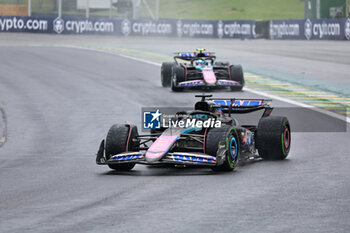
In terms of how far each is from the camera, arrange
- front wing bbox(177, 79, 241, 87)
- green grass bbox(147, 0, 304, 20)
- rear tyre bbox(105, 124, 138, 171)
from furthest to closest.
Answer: green grass bbox(147, 0, 304, 20)
front wing bbox(177, 79, 241, 87)
rear tyre bbox(105, 124, 138, 171)

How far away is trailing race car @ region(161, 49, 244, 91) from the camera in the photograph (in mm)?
26891

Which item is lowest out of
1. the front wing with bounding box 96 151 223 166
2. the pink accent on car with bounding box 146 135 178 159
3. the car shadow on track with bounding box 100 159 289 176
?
the car shadow on track with bounding box 100 159 289 176

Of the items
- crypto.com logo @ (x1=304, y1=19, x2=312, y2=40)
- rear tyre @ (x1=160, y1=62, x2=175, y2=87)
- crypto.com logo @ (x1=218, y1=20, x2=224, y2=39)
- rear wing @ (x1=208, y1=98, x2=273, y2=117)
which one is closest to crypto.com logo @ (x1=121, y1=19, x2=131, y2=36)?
crypto.com logo @ (x1=218, y1=20, x2=224, y2=39)

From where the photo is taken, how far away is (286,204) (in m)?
9.66

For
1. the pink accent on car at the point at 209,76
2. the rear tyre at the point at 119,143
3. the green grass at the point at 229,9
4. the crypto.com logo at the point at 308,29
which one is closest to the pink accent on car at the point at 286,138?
the rear tyre at the point at 119,143

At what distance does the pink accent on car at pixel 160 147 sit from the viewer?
12.1m

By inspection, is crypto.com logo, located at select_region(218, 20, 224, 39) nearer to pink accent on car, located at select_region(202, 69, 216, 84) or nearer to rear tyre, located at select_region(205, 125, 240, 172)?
pink accent on car, located at select_region(202, 69, 216, 84)

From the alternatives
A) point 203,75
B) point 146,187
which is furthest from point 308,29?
point 146,187

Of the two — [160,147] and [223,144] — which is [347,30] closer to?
[223,144]

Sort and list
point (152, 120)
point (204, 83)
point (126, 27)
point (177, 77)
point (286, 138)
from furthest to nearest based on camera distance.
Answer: point (126, 27) < point (177, 77) < point (204, 83) < point (286, 138) < point (152, 120)

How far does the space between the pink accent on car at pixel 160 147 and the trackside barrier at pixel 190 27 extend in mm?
52792

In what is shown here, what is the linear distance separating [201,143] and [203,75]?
1467 cm

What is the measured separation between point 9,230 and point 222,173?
473cm

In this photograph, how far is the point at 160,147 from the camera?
12219mm
